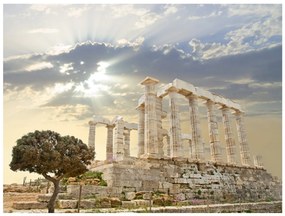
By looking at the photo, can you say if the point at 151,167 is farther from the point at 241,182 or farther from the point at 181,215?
the point at 241,182

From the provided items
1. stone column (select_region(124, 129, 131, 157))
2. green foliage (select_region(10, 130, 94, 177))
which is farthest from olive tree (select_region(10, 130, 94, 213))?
stone column (select_region(124, 129, 131, 157))

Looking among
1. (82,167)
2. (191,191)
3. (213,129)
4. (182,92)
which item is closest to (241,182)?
(213,129)

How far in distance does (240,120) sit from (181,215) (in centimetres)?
1788

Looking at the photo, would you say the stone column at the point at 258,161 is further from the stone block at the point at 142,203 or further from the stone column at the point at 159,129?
the stone block at the point at 142,203

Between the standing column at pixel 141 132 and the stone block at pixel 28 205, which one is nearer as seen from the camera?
the stone block at pixel 28 205

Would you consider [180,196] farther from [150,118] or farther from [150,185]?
→ [150,118]

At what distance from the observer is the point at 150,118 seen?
19.8 metres

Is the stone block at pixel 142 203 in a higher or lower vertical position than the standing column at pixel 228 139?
lower

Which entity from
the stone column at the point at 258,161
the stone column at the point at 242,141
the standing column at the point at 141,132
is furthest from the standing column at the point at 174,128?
the stone column at the point at 258,161

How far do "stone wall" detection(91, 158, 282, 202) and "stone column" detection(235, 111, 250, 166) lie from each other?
2.02 metres

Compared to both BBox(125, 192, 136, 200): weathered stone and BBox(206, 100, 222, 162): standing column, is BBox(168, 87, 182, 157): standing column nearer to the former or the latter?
BBox(206, 100, 222, 162): standing column

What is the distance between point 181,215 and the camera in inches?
442

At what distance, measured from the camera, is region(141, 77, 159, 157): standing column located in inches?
747

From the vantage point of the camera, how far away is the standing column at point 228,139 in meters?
24.6
